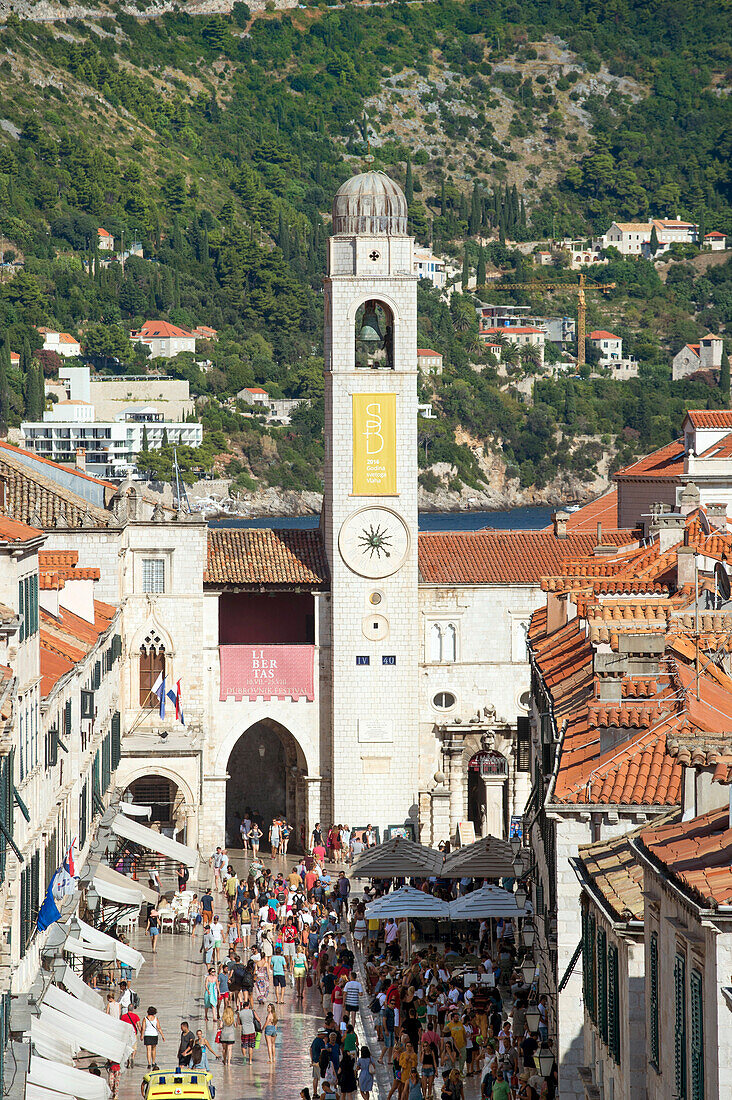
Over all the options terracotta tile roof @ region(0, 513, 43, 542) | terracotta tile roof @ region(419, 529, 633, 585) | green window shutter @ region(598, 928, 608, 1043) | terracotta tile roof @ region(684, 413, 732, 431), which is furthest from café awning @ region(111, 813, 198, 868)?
green window shutter @ region(598, 928, 608, 1043)

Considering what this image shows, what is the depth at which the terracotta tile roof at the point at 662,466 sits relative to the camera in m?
63.3

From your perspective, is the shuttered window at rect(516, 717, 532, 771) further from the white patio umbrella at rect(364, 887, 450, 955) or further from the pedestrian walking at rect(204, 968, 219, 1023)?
the pedestrian walking at rect(204, 968, 219, 1023)

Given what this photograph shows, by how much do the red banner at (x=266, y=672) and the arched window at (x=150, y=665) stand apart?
187cm

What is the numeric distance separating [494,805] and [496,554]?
25.2 feet

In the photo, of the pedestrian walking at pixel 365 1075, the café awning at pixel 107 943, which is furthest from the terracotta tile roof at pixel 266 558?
the pedestrian walking at pixel 365 1075

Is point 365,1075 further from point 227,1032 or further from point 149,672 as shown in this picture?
point 149,672

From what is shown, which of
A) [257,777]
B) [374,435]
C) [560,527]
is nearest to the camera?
[374,435]

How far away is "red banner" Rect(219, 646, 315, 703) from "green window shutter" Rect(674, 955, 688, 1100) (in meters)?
41.4

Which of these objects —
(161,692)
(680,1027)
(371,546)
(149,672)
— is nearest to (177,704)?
(161,692)

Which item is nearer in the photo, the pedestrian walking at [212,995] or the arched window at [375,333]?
the pedestrian walking at [212,995]

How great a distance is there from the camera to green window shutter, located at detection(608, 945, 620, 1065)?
20.8m

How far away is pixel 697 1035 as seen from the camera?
15.4 metres

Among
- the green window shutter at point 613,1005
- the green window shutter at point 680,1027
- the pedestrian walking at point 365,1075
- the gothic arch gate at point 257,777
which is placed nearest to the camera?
the green window shutter at point 680,1027

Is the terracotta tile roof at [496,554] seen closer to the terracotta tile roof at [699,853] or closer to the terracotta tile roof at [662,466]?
the terracotta tile roof at [662,466]
